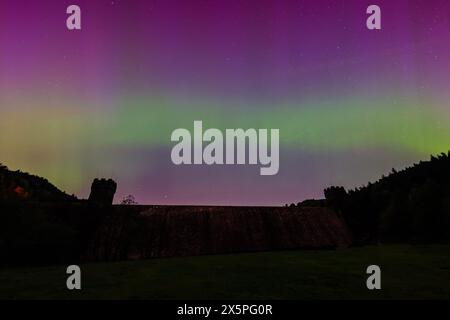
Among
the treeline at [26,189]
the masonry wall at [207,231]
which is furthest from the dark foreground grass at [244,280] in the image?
the treeline at [26,189]

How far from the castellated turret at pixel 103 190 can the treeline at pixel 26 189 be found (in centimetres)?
198

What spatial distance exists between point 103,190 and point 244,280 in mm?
22482

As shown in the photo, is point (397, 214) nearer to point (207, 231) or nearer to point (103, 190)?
point (207, 231)

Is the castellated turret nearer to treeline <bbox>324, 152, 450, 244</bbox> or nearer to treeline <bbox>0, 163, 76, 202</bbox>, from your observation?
treeline <bbox>0, 163, 76, 202</bbox>

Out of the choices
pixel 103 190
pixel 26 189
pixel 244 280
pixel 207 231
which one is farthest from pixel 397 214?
pixel 26 189

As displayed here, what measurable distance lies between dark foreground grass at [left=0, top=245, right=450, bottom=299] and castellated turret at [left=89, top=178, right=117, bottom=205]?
13.6 m

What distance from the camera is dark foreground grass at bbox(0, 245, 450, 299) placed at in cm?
1588

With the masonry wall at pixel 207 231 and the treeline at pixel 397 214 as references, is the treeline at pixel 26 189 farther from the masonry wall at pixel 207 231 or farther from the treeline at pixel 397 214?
the treeline at pixel 397 214

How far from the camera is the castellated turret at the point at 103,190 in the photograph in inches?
1470

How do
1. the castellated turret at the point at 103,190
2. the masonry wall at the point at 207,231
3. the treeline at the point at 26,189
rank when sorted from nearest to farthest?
the treeline at the point at 26,189 < the masonry wall at the point at 207,231 < the castellated turret at the point at 103,190

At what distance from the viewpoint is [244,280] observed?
18750 mm

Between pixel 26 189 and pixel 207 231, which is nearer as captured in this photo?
pixel 207 231
